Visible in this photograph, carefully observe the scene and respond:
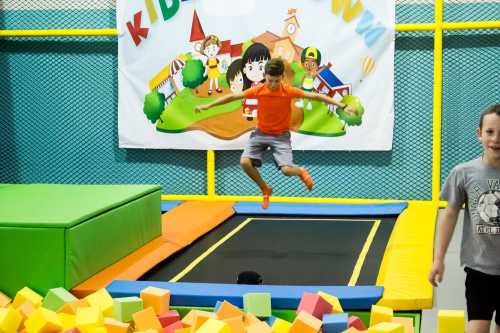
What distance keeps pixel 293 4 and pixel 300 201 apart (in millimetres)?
1872

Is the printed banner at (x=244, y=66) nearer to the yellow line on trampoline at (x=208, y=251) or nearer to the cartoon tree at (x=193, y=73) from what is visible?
the cartoon tree at (x=193, y=73)

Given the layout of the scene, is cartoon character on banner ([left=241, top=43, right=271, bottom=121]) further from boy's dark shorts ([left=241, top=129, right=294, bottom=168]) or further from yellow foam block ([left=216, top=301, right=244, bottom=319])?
yellow foam block ([left=216, top=301, right=244, bottom=319])

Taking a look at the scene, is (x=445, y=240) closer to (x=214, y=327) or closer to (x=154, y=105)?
(x=214, y=327)

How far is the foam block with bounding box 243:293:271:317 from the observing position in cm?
346

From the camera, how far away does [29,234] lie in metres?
3.88

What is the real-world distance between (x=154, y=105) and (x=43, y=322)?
4.51m

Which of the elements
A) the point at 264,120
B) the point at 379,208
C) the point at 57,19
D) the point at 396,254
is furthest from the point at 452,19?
the point at 57,19

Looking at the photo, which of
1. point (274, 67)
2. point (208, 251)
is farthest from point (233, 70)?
point (208, 251)

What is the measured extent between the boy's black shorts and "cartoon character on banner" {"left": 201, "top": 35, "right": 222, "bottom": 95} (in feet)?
16.0

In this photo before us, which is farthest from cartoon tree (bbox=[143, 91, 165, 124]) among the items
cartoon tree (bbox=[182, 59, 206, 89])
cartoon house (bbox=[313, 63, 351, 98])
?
cartoon house (bbox=[313, 63, 351, 98])

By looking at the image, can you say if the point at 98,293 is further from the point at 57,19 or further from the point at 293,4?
the point at 57,19

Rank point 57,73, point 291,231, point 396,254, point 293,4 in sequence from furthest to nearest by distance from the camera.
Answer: point 57,73, point 293,4, point 291,231, point 396,254

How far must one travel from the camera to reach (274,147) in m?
5.54

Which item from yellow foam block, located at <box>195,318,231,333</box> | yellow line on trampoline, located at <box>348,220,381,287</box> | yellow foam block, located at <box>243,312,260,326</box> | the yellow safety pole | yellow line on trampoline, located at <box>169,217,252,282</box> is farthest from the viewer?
the yellow safety pole
